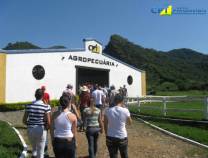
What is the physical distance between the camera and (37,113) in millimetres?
8031

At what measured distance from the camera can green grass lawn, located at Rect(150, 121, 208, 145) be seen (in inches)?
483

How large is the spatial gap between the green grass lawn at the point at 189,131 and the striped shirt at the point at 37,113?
5.72 meters

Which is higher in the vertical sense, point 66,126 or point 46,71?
point 46,71

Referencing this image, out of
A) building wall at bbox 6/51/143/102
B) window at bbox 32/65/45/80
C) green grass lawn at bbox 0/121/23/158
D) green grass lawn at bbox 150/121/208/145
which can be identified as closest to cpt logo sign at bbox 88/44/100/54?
building wall at bbox 6/51/143/102

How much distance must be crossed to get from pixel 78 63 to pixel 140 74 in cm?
883

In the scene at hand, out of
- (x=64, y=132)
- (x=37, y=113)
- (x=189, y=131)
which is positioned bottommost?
(x=189, y=131)

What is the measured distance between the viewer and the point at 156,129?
48.1 ft

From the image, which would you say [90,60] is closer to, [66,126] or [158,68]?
[66,126]

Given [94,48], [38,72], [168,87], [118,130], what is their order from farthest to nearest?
[168,87] → [94,48] → [38,72] → [118,130]

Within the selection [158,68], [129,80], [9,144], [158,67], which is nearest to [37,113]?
[9,144]

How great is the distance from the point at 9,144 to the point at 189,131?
633cm

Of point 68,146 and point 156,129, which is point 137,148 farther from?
point 68,146

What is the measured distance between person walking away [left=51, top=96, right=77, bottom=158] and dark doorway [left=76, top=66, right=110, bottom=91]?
26373mm

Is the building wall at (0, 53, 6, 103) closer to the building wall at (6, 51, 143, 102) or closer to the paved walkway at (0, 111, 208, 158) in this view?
the building wall at (6, 51, 143, 102)
